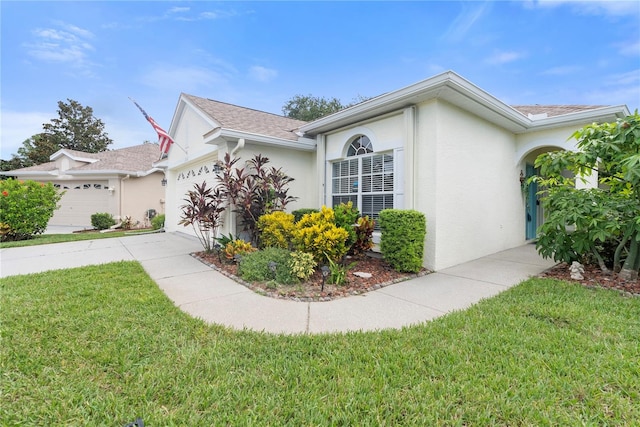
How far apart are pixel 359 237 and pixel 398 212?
0.96 m

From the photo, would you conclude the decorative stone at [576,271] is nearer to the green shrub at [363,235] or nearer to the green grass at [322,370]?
the green grass at [322,370]

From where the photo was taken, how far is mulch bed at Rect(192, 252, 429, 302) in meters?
4.56

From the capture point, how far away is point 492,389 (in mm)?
2191

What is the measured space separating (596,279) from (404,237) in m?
3.36

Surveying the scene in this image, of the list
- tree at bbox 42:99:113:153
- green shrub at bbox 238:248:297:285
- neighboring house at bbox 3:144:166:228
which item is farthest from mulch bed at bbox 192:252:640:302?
tree at bbox 42:99:113:153

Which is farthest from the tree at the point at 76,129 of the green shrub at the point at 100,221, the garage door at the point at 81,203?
the green shrub at the point at 100,221

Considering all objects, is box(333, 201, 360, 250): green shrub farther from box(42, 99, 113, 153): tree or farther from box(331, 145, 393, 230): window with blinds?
box(42, 99, 113, 153): tree

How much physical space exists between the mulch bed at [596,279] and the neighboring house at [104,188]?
17935 mm

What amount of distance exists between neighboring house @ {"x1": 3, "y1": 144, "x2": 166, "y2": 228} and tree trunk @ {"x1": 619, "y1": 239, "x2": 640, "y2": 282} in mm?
18796

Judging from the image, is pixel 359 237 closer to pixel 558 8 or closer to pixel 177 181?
pixel 558 8

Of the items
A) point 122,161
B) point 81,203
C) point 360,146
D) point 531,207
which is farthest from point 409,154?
point 81,203

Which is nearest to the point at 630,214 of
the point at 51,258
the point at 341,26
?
the point at 341,26

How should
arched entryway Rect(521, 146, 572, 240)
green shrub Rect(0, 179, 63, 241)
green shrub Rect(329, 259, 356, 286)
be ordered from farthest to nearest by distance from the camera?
green shrub Rect(0, 179, 63, 241), arched entryway Rect(521, 146, 572, 240), green shrub Rect(329, 259, 356, 286)

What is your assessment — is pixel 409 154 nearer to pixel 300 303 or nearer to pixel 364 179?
pixel 364 179
